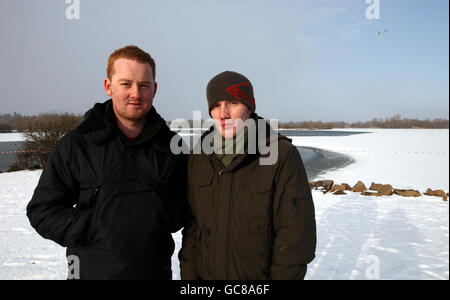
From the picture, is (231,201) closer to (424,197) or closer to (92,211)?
(92,211)

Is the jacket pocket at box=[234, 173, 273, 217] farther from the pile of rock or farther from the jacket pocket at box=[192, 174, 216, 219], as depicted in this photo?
the pile of rock

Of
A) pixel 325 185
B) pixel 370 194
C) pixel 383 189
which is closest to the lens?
pixel 370 194

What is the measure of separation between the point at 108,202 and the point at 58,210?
0.32 m

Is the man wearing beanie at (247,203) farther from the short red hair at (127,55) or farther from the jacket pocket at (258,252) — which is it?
the short red hair at (127,55)

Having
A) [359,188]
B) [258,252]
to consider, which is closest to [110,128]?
[258,252]

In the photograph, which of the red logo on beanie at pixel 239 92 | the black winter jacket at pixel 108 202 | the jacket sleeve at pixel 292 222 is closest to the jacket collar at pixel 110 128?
the black winter jacket at pixel 108 202

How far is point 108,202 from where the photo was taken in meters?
1.71

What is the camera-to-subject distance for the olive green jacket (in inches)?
68.4

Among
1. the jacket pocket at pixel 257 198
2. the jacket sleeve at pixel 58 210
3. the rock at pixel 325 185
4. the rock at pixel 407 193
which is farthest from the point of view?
the rock at pixel 325 185

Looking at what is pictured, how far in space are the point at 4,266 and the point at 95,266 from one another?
309 centimetres

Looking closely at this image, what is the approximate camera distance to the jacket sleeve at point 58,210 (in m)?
1.67

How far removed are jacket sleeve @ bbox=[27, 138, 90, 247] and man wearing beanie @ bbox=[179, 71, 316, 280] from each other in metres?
0.75

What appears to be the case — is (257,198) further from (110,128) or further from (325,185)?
(325,185)

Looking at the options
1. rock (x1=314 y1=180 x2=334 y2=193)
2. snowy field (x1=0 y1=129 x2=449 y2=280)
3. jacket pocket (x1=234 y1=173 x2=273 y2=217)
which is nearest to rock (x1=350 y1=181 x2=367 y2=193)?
snowy field (x1=0 y1=129 x2=449 y2=280)
